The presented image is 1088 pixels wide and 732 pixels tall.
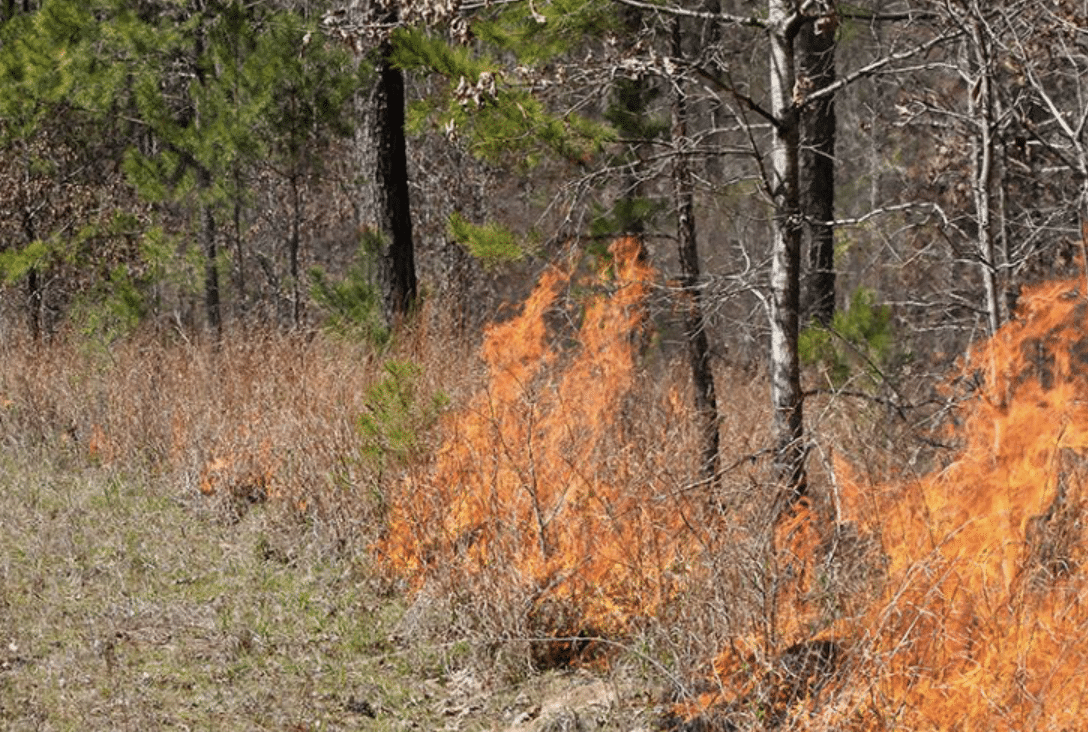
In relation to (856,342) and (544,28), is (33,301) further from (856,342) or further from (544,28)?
(856,342)

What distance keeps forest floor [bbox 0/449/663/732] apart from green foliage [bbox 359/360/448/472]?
2.25 ft

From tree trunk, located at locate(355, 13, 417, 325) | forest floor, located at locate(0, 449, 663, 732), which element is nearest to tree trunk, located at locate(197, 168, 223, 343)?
tree trunk, located at locate(355, 13, 417, 325)

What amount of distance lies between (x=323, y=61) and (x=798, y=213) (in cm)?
830

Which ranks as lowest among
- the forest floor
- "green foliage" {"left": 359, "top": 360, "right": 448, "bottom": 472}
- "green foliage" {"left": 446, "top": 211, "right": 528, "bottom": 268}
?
the forest floor

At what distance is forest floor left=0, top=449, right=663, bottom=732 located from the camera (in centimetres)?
536

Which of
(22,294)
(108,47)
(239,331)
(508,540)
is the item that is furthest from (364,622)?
(22,294)

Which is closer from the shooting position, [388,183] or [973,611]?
[973,611]

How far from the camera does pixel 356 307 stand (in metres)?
11.1

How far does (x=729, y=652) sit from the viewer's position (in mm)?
4645

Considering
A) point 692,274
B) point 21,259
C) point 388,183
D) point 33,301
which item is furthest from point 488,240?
point 33,301

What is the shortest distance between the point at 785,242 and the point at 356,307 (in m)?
5.94

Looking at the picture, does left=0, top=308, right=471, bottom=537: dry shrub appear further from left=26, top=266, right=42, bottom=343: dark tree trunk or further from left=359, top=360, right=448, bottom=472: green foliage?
left=26, top=266, right=42, bottom=343: dark tree trunk

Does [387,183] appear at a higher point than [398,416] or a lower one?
higher

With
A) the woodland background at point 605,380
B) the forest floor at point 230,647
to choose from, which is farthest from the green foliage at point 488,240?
the forest floor at point 230,647
